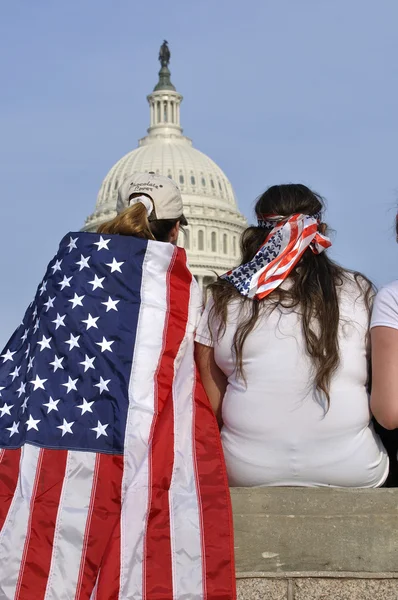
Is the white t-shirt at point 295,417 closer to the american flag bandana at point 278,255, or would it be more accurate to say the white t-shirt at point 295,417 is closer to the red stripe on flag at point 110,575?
the american flag bandana at point 278,255

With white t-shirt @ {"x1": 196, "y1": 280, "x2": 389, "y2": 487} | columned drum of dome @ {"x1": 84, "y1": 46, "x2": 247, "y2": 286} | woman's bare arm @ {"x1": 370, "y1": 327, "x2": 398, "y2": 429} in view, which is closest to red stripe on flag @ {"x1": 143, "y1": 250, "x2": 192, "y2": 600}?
white t-shirt @ {"x1": 196, "y1": 280, "x2": 389, "y2": 487}

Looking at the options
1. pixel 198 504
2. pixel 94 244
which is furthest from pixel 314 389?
pixel 94 244

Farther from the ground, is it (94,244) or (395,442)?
(94,244)

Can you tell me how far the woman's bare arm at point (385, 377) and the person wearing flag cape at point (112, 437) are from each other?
58 centimetres

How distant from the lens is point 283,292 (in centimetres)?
446

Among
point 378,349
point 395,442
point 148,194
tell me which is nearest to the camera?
point 378,349

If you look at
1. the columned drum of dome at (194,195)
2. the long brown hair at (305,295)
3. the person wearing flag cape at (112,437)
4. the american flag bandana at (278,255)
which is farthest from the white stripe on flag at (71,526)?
the columned drum of dome at (194,195)

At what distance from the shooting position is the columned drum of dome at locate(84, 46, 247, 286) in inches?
3701

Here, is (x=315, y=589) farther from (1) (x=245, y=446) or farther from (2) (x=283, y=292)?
(2) (x=283, y=292)

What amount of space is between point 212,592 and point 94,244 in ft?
4.77

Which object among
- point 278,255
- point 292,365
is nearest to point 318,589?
point 292,365

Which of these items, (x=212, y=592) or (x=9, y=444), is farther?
(x=9, y=444)

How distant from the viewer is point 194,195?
95.5m

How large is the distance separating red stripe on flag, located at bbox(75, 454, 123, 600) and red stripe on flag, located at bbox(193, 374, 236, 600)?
0.93 ft
